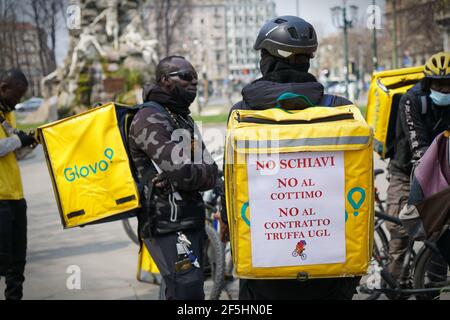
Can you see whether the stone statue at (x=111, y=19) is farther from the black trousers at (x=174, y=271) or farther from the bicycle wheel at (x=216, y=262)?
the black trousers at (x=174, y=271)

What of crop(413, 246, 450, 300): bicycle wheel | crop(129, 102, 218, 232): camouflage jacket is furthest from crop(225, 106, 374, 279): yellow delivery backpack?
crop(413, 246, 450, 300): bicycle wheel

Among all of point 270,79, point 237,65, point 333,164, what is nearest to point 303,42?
point 270,79

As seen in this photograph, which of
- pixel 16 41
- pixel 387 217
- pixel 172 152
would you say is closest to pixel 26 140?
pixel 172 152

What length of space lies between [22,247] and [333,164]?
347cm

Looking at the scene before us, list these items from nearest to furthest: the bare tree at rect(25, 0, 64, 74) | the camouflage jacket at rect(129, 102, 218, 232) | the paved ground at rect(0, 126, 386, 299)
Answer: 1. the camouflage jacket at rect(129, 102, 218, 232)
2. the paved ground at rect(0, 126, 386, 299)
3. the bare tree at rect(25, 0, 64, 74)

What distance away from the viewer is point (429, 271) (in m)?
4.83

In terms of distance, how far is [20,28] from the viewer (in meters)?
35.4

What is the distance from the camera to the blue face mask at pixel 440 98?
4.57 metres

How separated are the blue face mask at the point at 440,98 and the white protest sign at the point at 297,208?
7.07 feet

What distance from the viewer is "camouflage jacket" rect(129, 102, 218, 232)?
3.69 meters

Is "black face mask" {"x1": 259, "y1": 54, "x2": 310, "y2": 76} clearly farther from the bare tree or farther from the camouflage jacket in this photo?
the bare tree

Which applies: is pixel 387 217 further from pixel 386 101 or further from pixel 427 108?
pixel 427 108

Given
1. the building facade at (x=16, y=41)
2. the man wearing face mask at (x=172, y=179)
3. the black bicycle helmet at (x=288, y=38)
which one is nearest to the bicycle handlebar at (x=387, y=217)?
the man wearing face mask at (x=172, y=179)

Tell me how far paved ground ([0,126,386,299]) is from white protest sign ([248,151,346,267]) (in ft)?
6.31
